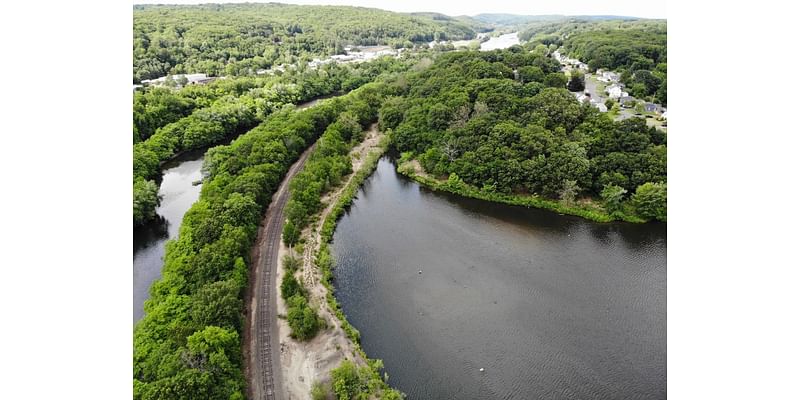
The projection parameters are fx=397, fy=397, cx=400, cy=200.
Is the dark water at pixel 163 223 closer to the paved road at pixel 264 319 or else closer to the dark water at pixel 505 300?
the paved road at pixel 264 319

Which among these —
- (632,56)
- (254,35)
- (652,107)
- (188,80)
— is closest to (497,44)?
(632,56)

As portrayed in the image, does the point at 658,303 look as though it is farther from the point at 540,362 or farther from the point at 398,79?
the point at 398,79

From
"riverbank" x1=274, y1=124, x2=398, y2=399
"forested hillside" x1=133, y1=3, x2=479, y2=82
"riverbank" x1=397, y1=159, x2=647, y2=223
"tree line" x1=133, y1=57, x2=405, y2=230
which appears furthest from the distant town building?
"riverbank" x1=274, y1=124, x2=398, y2=399

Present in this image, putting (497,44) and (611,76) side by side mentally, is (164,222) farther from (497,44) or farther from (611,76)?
(497,44)

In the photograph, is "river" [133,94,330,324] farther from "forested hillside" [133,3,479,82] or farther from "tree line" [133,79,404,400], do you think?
"forested hillside" [133,3,479,82]

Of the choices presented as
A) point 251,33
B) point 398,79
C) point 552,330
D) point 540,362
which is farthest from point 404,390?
point 251,33

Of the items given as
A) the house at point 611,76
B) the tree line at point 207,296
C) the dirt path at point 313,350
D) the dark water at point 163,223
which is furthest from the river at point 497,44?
the dirt path at point 313,350
